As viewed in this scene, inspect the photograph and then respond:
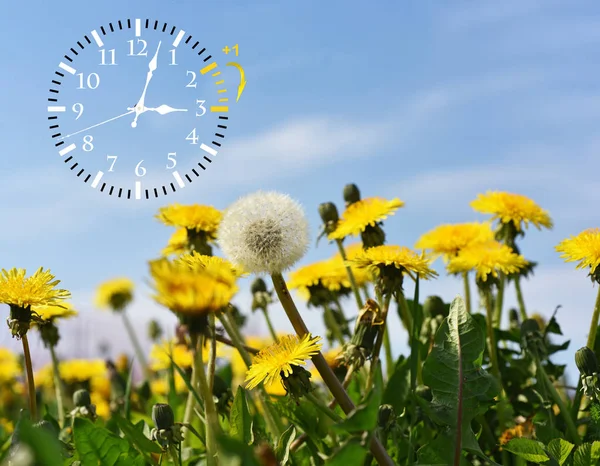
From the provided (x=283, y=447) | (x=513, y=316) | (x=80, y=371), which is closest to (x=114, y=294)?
(x=80, y=371)

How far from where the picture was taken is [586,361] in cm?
190

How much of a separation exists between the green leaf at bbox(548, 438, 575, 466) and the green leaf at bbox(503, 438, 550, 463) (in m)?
0.06

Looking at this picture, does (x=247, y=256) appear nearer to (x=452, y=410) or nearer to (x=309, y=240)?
(x=309, y=240)

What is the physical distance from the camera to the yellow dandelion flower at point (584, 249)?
199 centimetres

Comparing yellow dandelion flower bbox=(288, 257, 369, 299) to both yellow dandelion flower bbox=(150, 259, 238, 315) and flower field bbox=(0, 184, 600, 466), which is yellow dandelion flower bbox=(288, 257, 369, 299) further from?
yellow dandelion flower bbox=(150, 259, 238, 315)

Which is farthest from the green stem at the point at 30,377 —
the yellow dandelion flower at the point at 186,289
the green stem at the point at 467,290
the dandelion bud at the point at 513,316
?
the dandelion bud at the point at 513,316

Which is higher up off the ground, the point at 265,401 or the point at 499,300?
the point at 499,300

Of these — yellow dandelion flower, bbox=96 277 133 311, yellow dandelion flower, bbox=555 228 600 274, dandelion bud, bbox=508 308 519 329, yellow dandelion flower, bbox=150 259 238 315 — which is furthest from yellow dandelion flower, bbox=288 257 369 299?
yellow dandelion flower, bbox=96 277 133 311

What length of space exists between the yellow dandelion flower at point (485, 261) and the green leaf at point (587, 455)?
952 millimetres

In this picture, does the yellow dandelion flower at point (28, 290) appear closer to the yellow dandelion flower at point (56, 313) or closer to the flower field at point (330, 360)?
the flower field at point (330, 360)

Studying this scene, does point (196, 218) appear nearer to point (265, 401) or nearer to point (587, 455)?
point (265, 401)

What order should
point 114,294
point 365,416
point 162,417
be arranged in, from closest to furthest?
point 365,416, point 162,417, point 114,294

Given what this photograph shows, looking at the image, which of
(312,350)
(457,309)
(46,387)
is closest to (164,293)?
(312,350)

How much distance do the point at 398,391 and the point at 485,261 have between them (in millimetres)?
697
